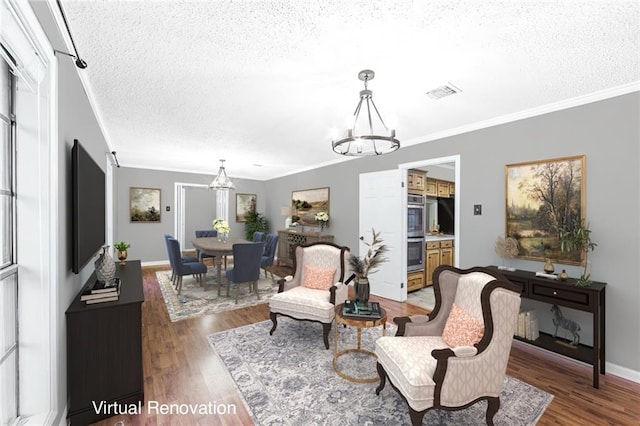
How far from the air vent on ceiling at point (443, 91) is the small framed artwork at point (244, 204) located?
6867 millimetres

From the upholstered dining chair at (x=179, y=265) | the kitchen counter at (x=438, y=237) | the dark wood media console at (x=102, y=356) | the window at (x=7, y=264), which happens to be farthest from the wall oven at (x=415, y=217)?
the window at (x=7, y=264)

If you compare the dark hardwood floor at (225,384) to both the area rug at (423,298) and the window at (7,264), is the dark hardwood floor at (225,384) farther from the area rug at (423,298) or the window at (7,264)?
the area rug at (423,298)

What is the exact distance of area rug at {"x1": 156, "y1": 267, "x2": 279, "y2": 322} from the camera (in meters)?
3.88

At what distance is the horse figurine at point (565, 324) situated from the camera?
8.57 ft

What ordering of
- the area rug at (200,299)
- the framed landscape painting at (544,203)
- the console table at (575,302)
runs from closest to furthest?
the console table at (575,302) < the framed landscape painting at (544,203) < the area rug at (200,299)

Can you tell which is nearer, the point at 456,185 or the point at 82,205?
the point at 82,205

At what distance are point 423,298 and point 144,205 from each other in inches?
274

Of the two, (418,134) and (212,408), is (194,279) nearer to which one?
(212,408)

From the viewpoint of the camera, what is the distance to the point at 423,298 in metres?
4.59

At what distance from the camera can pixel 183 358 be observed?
8.74 feet

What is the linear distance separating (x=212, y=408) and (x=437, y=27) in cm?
308

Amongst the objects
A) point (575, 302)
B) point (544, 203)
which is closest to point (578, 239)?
point (544, 203)

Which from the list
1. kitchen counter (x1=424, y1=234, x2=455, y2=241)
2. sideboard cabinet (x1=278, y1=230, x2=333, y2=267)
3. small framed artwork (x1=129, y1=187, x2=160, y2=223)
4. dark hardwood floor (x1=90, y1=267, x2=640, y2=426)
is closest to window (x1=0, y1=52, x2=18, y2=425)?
dark hardwood floor (x1=90, y1=267, x2=640, y2=426)

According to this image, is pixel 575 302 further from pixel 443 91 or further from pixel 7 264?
pixel 7 264
